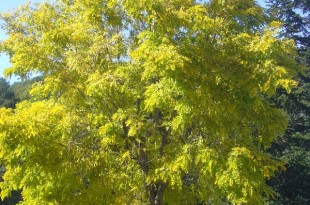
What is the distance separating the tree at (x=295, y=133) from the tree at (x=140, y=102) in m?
12.2

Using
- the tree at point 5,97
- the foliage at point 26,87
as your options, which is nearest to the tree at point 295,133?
the foliage at point 26,87

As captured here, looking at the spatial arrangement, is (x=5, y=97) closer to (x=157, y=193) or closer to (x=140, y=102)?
(x=140, y=102)

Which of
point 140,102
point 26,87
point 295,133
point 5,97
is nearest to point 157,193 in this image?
point 140,102

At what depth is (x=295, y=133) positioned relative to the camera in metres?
21.2

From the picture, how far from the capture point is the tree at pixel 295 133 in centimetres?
1928

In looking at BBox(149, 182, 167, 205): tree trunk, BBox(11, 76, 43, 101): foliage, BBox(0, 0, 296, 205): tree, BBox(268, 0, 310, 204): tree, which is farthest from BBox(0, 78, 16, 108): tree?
BBox(149, 182, 167, 205): tree trunk

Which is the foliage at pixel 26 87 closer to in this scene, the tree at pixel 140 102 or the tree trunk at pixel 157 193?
the tree at pixel 140 102

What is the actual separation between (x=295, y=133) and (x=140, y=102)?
15551mm

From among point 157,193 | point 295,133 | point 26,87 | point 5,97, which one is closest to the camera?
point 157,193

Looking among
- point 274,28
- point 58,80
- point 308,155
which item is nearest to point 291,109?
point 308,155

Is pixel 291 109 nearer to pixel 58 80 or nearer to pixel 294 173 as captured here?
pixel 294 173

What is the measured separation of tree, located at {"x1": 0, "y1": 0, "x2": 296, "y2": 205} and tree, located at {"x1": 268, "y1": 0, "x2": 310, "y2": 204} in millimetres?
12158

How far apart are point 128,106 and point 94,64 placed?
3.16 ft

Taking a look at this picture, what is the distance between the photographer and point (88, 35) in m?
7.36
